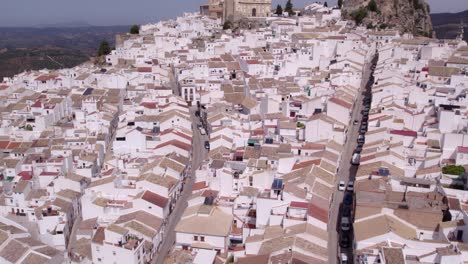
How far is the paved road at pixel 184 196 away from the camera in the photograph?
19.1 metres

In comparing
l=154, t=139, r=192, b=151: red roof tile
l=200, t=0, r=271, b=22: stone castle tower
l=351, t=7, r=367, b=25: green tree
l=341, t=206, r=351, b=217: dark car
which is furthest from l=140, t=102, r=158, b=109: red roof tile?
l=351, t=7, r=367, b=25: green tree

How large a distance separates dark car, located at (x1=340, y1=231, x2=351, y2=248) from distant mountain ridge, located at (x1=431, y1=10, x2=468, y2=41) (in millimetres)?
72822

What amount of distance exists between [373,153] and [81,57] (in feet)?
292

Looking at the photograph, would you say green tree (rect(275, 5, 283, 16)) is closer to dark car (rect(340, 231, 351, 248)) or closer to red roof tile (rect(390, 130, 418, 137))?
red roof tile (rect(390, 130, 418, 137))

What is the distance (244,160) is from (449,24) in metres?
97.6

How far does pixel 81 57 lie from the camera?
327 ft

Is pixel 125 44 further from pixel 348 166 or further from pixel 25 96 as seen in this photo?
pixel 348 166

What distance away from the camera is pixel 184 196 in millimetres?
22703

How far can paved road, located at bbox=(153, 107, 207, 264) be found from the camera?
19.1m

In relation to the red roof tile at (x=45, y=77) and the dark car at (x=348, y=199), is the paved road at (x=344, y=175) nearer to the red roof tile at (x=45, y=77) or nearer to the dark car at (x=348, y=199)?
the dark car at (x=348, y=199)

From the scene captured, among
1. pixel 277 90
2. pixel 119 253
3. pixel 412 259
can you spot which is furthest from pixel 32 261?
pixel 277 90

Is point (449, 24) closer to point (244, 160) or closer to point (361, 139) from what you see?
point (361, 139)

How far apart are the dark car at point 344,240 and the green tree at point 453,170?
231 inches

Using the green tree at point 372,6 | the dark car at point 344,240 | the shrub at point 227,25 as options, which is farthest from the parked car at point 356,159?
the green tree at point 372,6
